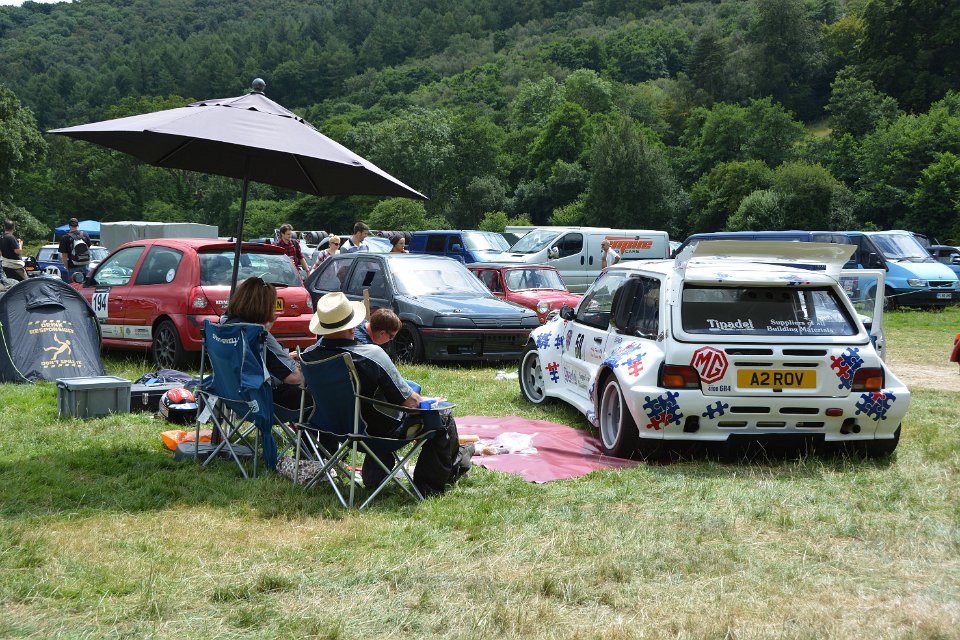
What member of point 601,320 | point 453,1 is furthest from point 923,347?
point 453,1

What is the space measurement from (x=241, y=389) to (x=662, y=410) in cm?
284

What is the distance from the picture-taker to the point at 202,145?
761cm

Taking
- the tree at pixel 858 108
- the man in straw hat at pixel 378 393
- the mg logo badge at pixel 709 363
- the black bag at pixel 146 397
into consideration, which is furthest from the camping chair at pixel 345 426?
the tree at pixel 858 108

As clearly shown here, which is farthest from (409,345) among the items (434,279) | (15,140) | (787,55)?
(787,55)

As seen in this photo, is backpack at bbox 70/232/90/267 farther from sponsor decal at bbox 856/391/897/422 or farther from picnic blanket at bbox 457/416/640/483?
sponsor decal at bbox 856/391/897/422

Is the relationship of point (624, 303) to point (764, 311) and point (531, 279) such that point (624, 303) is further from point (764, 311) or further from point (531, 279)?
point (531, 279)

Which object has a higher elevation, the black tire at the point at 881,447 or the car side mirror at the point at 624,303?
the car side mirror at the point at 624,303

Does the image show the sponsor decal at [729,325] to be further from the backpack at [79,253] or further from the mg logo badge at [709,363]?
the backpack at [79,253]

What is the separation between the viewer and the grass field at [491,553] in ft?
12.4

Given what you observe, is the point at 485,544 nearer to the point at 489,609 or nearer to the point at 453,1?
the point at 489,609

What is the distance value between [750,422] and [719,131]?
74.6 m

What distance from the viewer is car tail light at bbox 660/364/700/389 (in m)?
6.68

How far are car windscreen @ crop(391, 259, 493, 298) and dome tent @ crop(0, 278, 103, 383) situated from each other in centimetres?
436

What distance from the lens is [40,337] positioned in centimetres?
1005
